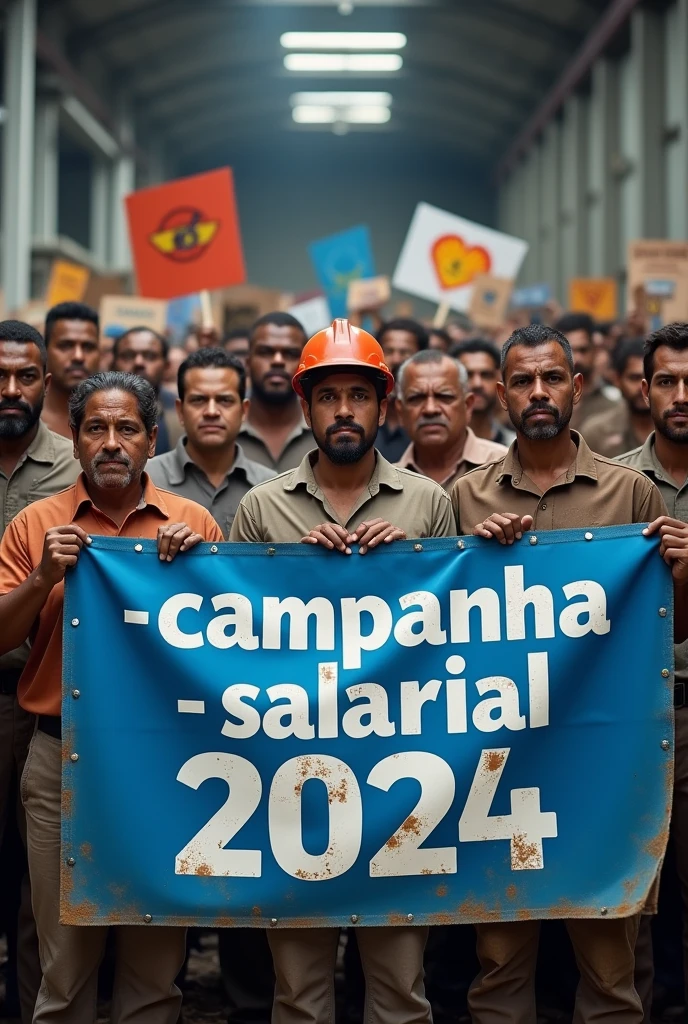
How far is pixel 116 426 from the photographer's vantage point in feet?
13.4

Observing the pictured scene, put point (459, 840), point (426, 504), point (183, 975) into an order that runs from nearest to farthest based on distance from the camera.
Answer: point (459, 840), point (426, 504), point (183, 975)

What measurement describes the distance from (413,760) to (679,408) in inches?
57.3

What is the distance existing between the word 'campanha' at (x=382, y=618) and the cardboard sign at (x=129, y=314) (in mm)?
5857

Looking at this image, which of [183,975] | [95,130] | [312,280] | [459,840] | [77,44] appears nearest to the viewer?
[459,840]

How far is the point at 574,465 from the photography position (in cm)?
426

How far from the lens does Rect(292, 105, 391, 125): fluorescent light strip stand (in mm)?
29875

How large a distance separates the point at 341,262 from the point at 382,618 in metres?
7.33

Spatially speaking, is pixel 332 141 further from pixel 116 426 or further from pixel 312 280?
pixel 116 426

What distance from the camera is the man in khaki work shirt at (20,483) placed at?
14.3ft

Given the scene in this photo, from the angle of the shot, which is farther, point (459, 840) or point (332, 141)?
point (332, 141)

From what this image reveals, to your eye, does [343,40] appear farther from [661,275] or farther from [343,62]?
[661,275]

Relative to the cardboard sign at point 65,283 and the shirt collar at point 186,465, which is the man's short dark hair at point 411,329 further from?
the cardboard sign at point 65,283

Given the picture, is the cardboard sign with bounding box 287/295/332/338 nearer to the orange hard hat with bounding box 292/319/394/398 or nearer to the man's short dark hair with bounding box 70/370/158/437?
the orange hard hat with bounding box 292/319/394/398

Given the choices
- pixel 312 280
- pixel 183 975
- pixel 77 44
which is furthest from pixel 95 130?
pixel 183 975
